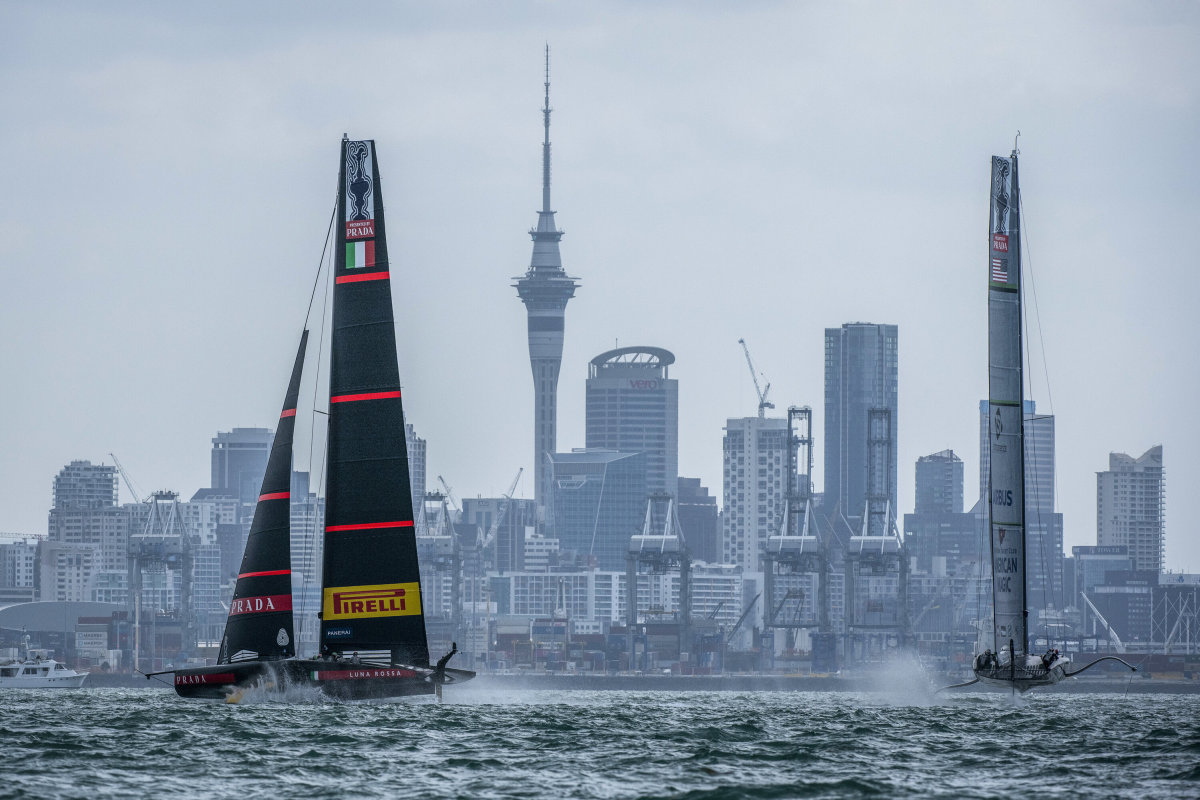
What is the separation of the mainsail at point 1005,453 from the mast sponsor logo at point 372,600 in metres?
17.8

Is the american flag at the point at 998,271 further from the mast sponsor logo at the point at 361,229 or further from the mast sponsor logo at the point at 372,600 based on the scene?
the mast sponsor logo at the point at 372,600

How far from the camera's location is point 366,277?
46250 millimetres

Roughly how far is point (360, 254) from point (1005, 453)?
64.8 ft

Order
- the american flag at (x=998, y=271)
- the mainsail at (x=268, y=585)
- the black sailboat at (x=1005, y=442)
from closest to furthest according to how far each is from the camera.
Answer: the mainsail at (x=268, y=585)
the black sailboat at (x=1005, y=442)
the american flag at (x=998, y=271)

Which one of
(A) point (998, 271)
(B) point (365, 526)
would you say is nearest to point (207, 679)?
A: (B) point (365, 526)

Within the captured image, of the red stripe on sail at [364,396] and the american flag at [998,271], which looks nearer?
the red stripe on sail at [364,396]

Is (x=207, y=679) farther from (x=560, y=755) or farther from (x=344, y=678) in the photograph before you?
(x=560, y=755)

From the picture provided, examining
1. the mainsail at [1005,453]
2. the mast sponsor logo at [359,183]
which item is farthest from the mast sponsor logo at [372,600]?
the mainsail at [1005,453]

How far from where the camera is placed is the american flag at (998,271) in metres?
58.3

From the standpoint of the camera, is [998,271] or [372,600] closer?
[372,600]

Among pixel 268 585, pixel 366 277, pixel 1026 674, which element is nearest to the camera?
pixel 366 277

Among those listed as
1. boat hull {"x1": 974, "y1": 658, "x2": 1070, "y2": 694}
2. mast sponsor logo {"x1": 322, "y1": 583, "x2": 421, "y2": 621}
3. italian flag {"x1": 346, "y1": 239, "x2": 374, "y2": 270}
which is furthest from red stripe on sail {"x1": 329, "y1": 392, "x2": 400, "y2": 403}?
boat hull {"x1": 974, "y1": 658, "x2": 1070, "y2": 694}

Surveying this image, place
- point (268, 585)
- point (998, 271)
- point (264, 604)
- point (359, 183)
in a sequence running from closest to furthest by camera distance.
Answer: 1. point (359, 183)
2. point (264, 604)
3. point (268, 585)
4. point (998, 271)

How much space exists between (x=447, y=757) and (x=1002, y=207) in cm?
2816
